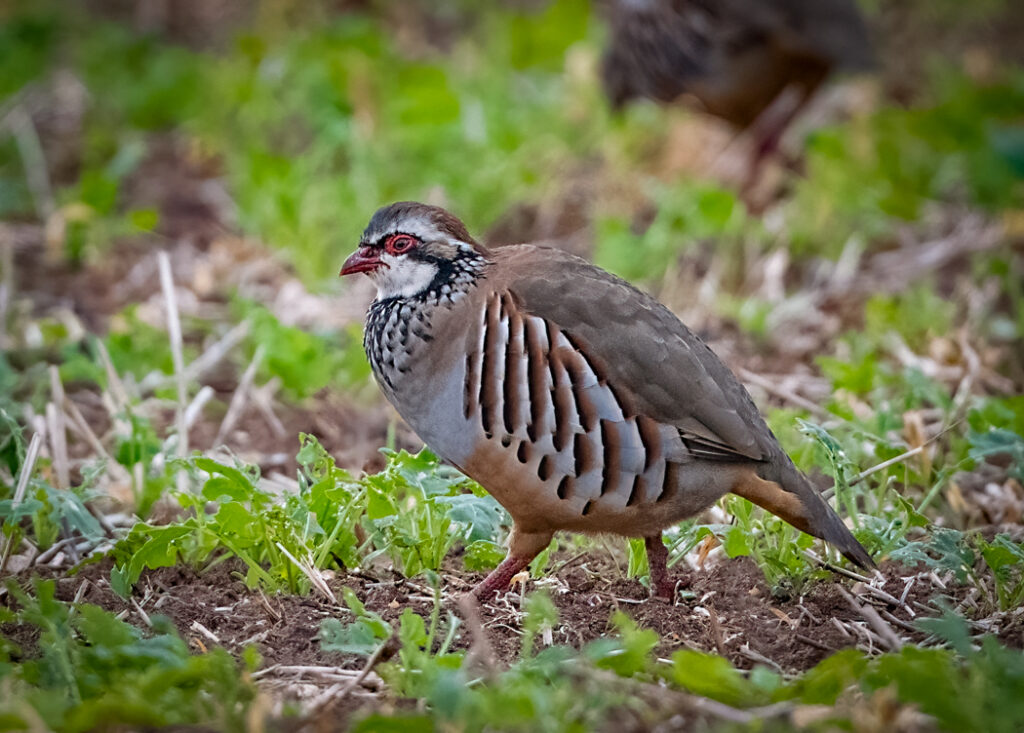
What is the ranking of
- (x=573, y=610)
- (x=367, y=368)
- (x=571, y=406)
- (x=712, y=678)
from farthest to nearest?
(x=367, y=368) < (x=573, y=610) < (x=571, y=406) < (x=712, y=678)

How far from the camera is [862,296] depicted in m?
5.82

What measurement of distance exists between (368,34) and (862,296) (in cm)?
404

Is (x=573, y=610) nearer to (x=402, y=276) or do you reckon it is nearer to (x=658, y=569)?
(x=658, y=569)

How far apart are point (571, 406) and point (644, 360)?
212 millimetres

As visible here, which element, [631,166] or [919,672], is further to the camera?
[631,166]

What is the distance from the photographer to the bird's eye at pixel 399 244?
11.0 ft

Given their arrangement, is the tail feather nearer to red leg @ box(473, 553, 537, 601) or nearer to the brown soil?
the brown soil

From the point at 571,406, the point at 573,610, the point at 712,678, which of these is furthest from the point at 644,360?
the point at 712,678

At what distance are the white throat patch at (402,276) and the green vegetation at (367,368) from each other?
0.41 metres

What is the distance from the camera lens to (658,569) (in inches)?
132

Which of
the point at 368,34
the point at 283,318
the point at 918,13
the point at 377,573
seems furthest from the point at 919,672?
the point at 918,13

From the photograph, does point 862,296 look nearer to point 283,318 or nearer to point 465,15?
point 283,318

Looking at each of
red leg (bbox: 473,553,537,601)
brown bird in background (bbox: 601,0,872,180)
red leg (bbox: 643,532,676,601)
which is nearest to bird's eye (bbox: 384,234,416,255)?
red leg (bbox: 473,553,537,601)

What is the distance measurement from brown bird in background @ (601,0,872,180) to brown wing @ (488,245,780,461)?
4.03m
